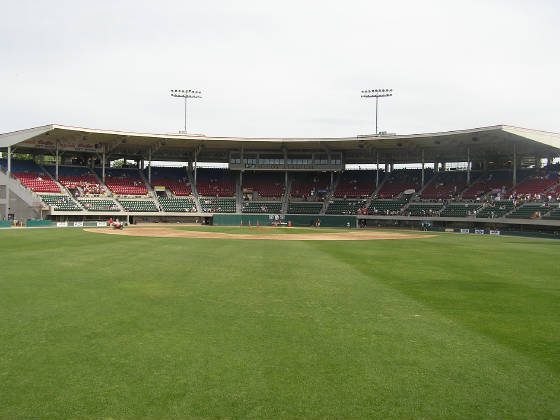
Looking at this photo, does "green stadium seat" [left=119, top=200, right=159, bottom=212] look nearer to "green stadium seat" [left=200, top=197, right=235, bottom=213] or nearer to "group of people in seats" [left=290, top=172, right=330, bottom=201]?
"green stadium seat" [left=200, top=197, right=235, bottom=213]

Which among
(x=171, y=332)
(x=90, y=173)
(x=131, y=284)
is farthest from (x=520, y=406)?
(x=90, y=173)

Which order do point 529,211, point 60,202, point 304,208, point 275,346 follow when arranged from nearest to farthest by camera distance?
point 275,346 < point 529,211 < point 60,202 < point 304,208

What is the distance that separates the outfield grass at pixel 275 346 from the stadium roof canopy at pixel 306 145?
44578 millimetres

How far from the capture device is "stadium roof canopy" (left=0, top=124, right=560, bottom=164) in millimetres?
53719

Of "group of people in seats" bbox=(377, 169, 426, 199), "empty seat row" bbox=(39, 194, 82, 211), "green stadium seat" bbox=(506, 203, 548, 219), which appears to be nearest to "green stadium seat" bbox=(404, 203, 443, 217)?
"group of people in seats" bbox=(377, 169, 426, 199)

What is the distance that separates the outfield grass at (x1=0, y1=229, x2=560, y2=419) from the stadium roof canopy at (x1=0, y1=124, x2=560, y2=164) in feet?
146

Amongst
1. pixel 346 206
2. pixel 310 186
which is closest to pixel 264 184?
pixel 310 186

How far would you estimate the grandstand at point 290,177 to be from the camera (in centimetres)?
5434

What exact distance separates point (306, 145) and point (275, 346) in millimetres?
61345

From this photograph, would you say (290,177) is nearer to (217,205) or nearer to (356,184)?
(356,184)

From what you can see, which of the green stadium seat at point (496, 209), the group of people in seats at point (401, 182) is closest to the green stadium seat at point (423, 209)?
the group of people in seats at point (401, 182)

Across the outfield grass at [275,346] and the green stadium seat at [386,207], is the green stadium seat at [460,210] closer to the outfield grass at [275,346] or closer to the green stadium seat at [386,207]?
the green stadium seat at [386,207]

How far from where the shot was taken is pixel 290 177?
77.3m

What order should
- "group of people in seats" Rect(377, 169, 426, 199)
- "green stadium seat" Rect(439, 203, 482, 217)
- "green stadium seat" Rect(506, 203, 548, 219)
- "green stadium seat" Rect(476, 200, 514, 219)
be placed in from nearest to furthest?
"green stadium seat" Rect(506, 203, 548, 219) → "green stadium seat" Rect(476, 200, 514, 219) → "green stadium seat" Rect(439, 203, 482, 217) → "group of people in seats" Rect(377, 169, 426, 199)
